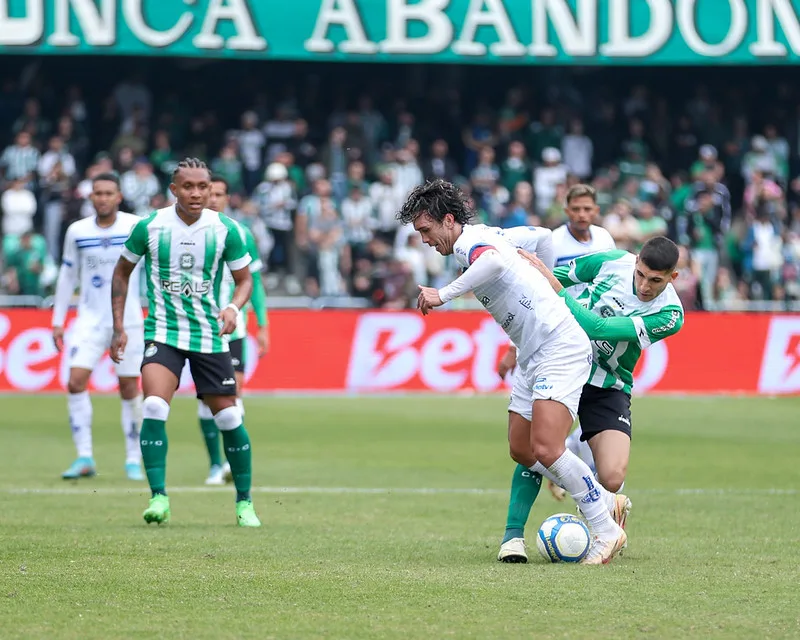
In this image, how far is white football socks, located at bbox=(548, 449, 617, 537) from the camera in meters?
7.52

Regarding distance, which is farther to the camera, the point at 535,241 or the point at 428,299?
the point at 535,241

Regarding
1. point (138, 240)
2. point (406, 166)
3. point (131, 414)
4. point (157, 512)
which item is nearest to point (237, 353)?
point (131, 414)

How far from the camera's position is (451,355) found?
2095 cm

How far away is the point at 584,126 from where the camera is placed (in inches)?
1106

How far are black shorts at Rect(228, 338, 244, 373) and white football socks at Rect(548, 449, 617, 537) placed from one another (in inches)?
186

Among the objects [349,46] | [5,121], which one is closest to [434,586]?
[349,46]

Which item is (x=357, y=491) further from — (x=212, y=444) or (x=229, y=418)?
(x=229, y=418)

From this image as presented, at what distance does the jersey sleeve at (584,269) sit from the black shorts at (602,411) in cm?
60

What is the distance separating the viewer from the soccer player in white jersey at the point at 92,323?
1208cm

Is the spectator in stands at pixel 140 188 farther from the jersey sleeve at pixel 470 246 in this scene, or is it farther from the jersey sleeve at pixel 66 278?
the jersey sleeve at pixel 470 246

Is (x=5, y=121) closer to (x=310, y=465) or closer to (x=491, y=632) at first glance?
(x=310, y=465)

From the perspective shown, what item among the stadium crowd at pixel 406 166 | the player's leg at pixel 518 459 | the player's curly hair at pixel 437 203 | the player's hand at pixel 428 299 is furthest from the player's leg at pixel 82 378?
the stadium crowd at pixel 406 166

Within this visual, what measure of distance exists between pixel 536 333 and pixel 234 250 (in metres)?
2.45

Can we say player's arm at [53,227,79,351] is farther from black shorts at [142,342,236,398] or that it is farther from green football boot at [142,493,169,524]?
green football boot at [142,493,169,524]
